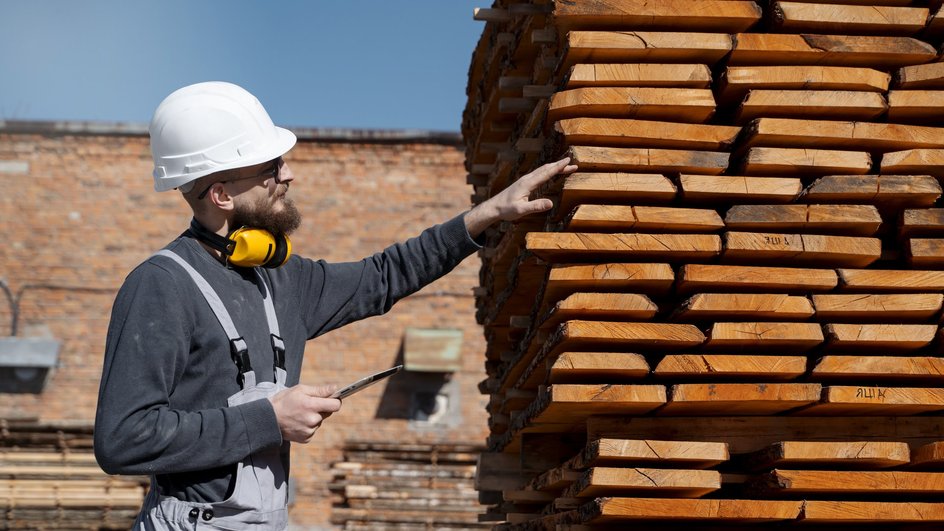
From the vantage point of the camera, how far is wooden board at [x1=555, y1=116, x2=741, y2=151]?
3.80 m

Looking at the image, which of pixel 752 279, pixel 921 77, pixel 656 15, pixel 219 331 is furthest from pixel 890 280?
pixel 219 331

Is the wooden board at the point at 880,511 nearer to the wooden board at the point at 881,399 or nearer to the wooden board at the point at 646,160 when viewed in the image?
the wooden board at the point at 881,399

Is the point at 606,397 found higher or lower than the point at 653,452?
higher

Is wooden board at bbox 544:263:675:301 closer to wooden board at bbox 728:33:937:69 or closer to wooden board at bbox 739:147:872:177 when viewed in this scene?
wooden board at bbox 739:147:872:177

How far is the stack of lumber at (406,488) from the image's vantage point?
13078 mm

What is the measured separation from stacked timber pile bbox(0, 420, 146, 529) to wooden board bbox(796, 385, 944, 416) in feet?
32.6

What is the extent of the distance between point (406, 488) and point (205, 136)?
33.1ft

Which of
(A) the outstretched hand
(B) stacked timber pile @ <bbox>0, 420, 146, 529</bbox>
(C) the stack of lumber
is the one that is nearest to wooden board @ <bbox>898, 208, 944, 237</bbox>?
(A) the outstretched hand

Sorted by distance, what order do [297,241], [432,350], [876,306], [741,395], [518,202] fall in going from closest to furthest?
[741,395] → [876,306] → [518,202] → [432,350] → [297,241]

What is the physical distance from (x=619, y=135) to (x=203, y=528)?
1.77 metres

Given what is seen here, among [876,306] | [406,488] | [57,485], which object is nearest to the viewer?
[876,306]

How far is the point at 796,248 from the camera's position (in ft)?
12.3

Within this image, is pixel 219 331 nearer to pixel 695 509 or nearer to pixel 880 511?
pixel 695 509

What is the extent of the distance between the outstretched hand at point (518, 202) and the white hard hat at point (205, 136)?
2.38 ft
